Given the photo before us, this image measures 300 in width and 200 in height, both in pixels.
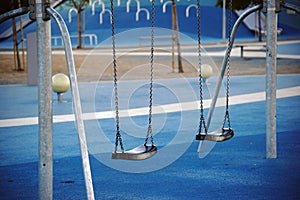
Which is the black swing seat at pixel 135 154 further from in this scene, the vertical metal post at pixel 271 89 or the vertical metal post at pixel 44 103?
the vertical metal post at pixel 271 89

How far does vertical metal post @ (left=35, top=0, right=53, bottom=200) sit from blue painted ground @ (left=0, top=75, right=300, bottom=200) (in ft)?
1.82

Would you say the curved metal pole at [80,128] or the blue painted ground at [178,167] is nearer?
the curved metal pole at [80,128]

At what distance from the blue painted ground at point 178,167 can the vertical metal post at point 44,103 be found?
56 cm

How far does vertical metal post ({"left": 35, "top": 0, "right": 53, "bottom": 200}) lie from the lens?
461 centimetres

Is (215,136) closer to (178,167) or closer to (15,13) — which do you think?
(178,167)

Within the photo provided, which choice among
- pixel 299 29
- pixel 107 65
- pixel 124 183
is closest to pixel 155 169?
pixel 124 183

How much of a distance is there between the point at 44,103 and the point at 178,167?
2085mm

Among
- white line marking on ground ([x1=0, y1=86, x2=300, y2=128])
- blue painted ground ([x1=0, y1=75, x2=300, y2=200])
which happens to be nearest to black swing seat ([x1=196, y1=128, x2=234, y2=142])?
blue painted ground ([x1=0, y1=75, x2=300, y2=200])

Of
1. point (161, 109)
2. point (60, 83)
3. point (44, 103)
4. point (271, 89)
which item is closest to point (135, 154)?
point (44, 103)

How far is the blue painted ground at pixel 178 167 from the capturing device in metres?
5.27

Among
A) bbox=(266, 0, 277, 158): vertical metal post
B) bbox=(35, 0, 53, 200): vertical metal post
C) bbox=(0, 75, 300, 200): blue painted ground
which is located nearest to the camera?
bbox=(35, 0, 53, 200): vertical metal post

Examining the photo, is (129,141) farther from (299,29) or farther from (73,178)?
(299,29)

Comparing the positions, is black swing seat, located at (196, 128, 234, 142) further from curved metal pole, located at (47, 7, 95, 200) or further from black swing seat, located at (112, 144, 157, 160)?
curved metal pole, located at (47, 7, 95, 200)

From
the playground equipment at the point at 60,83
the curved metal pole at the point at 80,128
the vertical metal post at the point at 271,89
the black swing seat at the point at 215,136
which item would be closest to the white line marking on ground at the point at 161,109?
the playground equipment at the point at 60,83
